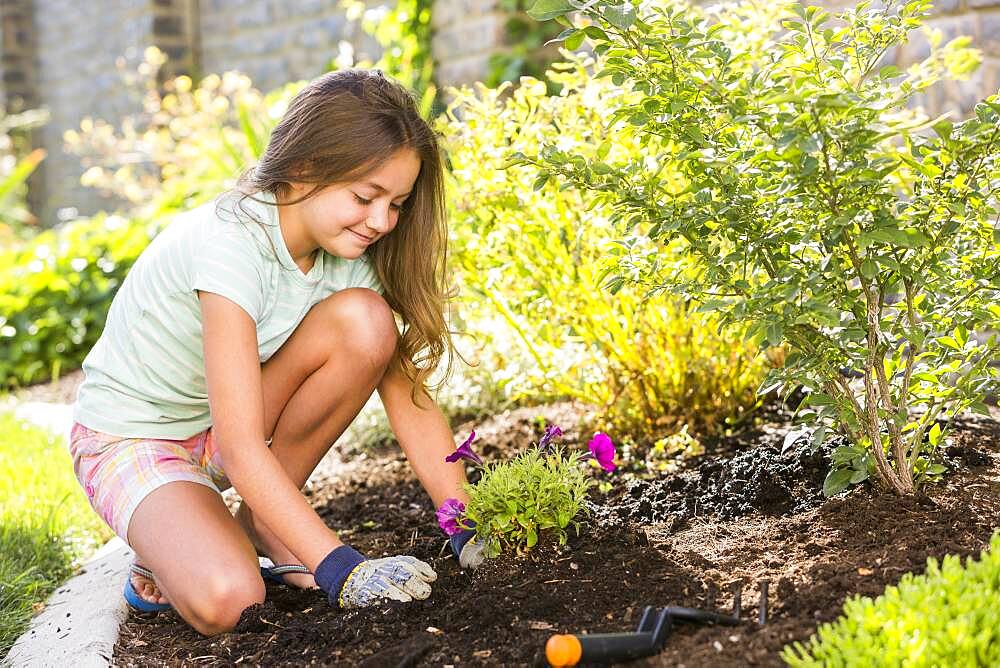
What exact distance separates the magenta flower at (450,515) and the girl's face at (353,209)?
607 mm

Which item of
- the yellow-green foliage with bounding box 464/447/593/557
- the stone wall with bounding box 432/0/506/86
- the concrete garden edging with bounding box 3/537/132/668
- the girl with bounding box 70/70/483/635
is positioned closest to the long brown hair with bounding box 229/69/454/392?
the girl with bounding box 70/70/483/635

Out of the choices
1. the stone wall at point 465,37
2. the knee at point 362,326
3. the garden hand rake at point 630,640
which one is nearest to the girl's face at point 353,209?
the knee at point 362,326

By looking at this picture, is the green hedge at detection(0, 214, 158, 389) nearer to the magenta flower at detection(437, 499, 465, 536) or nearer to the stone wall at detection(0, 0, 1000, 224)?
the stone wall at detection(0, 0, 1000, 224)

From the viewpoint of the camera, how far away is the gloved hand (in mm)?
2102

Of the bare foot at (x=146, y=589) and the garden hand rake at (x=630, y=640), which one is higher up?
the garden hand rake at (x=630, y=640)

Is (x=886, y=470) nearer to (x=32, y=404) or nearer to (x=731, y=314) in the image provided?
(x=731, y=314)

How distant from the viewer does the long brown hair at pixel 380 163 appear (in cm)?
215

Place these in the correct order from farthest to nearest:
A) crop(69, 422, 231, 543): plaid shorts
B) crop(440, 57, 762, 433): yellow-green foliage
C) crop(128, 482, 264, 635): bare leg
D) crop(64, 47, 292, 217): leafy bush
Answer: crop(64, 47, 292, 217): leafy bush < crop(440, 57, 762, 433): yellow-green foliage < crop(69, 422, 231, 543): plaid shorts < crop(128, 482, 264, 635): bare leg

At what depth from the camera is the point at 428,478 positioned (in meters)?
2.38

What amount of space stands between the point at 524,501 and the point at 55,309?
15.1 feet

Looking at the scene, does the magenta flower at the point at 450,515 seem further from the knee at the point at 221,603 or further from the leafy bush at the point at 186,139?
the leafy bush at the point at 186,139

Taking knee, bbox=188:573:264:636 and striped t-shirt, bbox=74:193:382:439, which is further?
striped t-shirt, bbox=74:193:382:439

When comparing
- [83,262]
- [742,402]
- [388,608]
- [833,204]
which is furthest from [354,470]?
[83,262]

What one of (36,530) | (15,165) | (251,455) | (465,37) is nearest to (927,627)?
(251,455)
